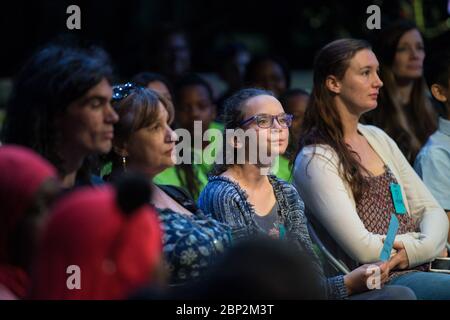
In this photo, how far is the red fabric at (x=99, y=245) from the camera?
188cm

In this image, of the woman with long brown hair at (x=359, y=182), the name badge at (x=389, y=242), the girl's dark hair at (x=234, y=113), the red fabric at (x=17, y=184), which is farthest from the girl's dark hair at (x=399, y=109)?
the red fabric at (x=17, y=184)

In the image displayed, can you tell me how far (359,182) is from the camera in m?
4.06

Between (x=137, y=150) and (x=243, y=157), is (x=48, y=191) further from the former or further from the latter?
(x=243, y=157)

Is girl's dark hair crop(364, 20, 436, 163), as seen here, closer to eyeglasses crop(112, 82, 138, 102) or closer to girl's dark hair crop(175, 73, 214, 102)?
girl's dark hair crop(175, 73, 214, 102)

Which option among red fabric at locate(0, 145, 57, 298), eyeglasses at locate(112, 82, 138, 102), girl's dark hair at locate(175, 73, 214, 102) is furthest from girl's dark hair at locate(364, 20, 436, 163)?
red fabric at locate(0, 145, 57, 298)

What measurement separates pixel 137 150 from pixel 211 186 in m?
0.47

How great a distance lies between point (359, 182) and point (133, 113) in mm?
1160

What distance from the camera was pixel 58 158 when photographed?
291 centimetres

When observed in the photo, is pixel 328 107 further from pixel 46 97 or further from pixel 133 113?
pixel 46 97

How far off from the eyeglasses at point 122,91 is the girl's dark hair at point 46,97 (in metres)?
0.58

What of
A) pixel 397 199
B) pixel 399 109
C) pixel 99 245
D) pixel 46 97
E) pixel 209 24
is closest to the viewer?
pixel 99 245

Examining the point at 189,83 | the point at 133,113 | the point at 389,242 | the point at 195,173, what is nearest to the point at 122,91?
the point at 133,113

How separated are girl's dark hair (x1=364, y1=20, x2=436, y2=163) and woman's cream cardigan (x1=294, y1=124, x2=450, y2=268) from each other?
77 cm

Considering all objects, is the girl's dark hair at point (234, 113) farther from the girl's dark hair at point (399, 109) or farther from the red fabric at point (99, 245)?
the red fabric at point (99, 245)
